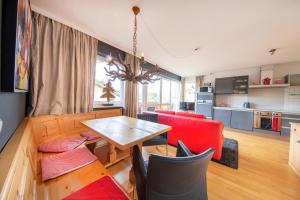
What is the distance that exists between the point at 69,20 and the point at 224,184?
3662 millimetres

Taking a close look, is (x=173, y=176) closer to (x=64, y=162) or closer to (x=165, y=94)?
(x=64, y=162)

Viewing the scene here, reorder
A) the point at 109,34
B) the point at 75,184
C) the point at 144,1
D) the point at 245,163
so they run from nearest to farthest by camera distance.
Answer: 1. the point at 75,184
2. the point at 144,1
3. the point at 245,163
4. the point at 109,34

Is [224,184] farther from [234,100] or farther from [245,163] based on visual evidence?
[234,100]

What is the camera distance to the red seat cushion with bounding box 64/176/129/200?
0.86m

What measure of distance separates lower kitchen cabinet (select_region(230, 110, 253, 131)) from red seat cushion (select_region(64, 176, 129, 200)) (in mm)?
5193

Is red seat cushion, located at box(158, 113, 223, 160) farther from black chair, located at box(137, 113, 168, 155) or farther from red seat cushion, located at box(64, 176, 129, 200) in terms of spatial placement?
red seat cushion, located at box(64, 176, 129, 200)

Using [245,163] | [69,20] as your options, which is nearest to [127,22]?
[69,20]

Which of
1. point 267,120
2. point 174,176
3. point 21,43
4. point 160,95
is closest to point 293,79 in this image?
point 267,120

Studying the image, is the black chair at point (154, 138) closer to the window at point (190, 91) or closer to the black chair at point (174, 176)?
the black chair at point (174, 176)

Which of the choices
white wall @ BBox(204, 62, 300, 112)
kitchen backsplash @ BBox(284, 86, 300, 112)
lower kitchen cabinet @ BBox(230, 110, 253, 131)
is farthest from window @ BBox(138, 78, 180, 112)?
kitchen backsplash @ BBox(284, 86, 300, 112)

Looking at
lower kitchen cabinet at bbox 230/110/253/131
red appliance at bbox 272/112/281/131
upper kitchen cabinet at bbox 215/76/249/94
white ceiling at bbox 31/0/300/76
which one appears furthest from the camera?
upper kitchen cabinet at bbox 215/76/249/94

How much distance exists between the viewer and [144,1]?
5.51 ft

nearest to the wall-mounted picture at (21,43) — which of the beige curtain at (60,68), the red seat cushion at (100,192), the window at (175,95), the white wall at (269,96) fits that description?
the red seat cushion at (100,192)

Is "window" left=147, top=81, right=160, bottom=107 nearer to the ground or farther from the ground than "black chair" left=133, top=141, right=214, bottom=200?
farther from the ground
